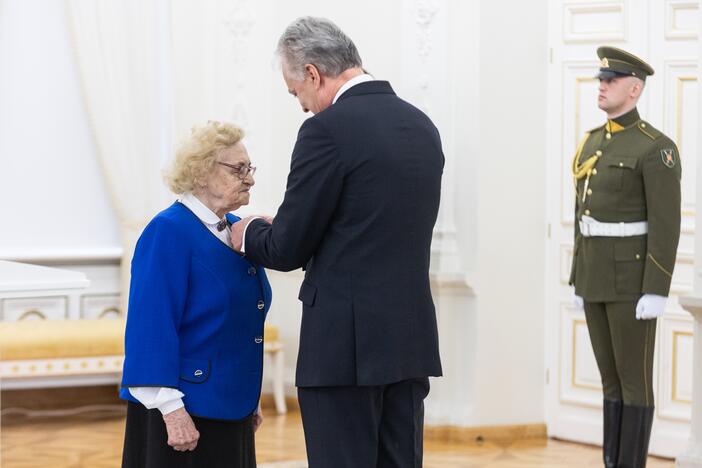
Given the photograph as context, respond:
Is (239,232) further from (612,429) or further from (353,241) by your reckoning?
(612,429)

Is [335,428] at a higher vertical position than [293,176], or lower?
lower

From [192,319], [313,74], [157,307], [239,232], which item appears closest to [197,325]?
[192,319]

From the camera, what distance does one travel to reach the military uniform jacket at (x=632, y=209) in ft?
13.8

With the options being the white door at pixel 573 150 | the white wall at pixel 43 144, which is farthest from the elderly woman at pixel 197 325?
the white wall at pixel 43 144

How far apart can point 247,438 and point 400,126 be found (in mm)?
899

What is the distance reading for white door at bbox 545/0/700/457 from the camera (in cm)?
516

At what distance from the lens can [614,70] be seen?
14.3ft

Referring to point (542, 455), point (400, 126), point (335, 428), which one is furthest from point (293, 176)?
point (542, 455)

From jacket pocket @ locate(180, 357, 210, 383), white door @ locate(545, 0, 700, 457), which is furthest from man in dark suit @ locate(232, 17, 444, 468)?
white door @ locate(545, 0, 700, 457)

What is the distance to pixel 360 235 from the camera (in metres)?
2.56

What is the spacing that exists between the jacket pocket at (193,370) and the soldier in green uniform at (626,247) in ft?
6.85

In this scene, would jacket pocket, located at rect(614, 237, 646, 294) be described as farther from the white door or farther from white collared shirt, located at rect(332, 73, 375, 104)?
white collared shirt, located at rect(332, 73, 375, 104)

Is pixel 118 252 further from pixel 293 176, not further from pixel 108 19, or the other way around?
pixel 293 176

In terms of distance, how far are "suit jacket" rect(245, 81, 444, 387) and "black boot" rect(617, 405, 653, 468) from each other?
1889mm
